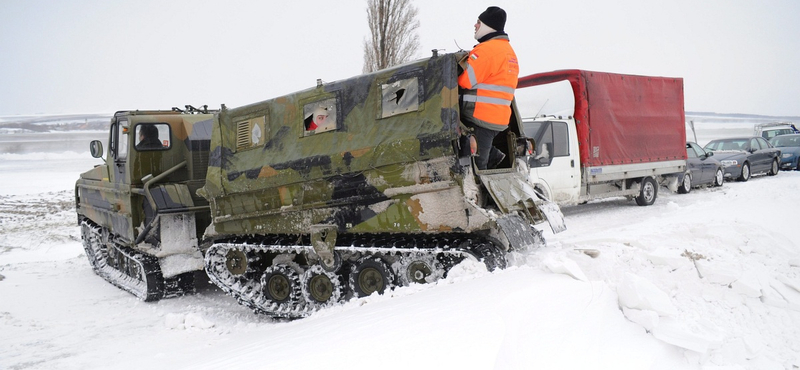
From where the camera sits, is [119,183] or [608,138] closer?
[119,183]

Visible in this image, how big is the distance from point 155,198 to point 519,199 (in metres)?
5.14

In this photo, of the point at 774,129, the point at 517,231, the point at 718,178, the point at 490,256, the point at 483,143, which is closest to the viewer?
the point at 490,256

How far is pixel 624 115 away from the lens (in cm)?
1334

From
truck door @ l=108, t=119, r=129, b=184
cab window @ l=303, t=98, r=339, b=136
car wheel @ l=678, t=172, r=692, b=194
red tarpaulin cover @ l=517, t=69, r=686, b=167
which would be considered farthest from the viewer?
car wheel @ l=678, t=172, r=692, b=194

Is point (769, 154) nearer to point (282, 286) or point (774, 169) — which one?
point (774, 169)

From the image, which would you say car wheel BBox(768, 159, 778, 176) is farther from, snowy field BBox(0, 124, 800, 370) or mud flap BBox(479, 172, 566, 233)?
mud flap BBox(479, 172, 566, 233)

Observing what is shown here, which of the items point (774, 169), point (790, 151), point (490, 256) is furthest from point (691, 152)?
point (490, 256)

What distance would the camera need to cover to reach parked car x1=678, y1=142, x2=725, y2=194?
54.9 feet

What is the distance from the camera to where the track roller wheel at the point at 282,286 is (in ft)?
22.6

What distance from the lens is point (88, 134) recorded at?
166 ft

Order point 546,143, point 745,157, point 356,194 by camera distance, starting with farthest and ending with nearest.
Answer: point 745,157 → point 546,143 → point 356,194

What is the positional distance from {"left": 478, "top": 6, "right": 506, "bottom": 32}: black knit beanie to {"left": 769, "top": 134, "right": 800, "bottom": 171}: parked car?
76.3ft

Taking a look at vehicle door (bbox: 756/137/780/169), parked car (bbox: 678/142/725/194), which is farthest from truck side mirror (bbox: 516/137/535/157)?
vehicle door (bbox: 756/137/780/169)

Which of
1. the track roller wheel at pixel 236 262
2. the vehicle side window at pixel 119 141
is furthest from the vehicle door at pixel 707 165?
the vehicle side window at pixel 119 141
